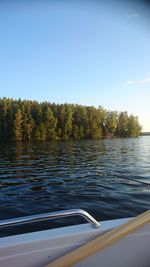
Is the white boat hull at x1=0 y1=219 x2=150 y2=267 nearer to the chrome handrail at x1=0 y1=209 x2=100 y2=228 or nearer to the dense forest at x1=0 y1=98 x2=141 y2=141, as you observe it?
the chrome handrail at x1=0 y1=209 x2=100 y2=228

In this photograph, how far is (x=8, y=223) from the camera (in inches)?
102

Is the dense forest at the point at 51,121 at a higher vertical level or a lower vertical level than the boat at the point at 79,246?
higher

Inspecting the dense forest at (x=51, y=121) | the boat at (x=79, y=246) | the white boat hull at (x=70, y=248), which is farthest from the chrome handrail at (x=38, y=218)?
the dense forest at (x=51, y=121)

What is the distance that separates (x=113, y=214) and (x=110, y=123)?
93825mm

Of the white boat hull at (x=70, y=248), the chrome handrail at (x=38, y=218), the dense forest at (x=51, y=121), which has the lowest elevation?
the white boat hull at (x=70, y=248)

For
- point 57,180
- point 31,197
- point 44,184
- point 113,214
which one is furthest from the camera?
point 57,180

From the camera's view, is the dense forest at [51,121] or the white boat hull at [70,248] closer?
the white boat hull at [70,248]

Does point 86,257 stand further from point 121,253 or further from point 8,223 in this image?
point 8,223

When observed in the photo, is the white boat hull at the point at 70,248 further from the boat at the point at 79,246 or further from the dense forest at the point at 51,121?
the dense forest at the point at 51,121

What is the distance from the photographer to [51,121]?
86.6m

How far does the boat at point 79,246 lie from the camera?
2.47 m

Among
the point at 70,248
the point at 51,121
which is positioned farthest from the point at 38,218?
the point at 51,121

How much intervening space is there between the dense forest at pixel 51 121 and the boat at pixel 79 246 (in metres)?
80.1

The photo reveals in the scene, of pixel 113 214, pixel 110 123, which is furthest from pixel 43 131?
pixel 113 214
